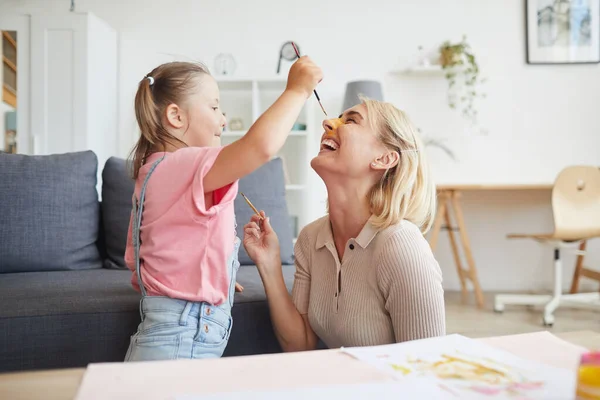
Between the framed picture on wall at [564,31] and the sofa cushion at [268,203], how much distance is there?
3.08m

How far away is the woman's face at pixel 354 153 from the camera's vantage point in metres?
1.37

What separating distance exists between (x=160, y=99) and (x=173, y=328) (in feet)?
1.77

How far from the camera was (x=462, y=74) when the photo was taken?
442cm

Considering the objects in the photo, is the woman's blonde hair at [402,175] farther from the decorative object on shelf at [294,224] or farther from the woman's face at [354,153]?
the decorative object on shelf at [294,224]

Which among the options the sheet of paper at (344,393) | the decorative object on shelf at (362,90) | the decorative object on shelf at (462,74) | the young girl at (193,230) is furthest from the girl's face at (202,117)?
the decorative object on shelf at (462,74)

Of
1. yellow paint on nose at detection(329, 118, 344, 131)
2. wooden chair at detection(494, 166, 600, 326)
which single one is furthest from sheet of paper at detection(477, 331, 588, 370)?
wooden chair at detection(494, 166, 600, 326)

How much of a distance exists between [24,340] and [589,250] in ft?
14.0

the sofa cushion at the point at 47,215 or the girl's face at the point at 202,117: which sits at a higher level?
the girl's face at the point at 202,117

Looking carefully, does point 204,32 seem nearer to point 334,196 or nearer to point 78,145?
point 78,145

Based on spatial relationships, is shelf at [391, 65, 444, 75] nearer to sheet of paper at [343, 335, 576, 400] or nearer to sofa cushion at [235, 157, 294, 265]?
sofa cushion at [235, 157, 294, 265]

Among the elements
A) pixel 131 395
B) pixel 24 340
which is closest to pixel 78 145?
pixel 24 340

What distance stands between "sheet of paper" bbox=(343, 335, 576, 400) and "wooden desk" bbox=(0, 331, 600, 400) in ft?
0.10

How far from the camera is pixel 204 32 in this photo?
4.42m

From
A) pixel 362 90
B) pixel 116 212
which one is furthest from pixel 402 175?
pixel 362 90
